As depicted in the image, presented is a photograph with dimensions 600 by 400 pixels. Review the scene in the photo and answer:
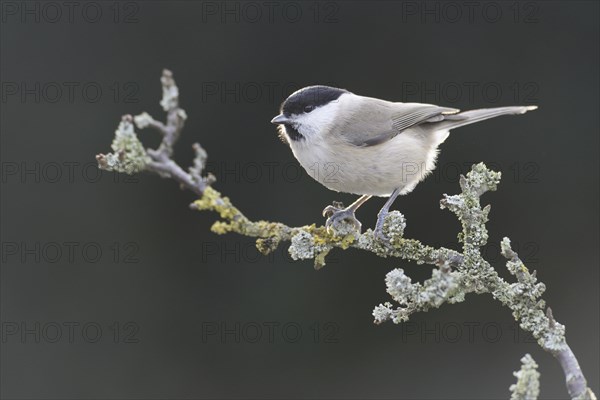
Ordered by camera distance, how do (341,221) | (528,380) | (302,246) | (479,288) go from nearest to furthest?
(528,380)
(479,288)
(302,246)
(341,221)

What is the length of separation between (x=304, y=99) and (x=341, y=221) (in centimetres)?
54

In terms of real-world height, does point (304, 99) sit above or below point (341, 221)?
above

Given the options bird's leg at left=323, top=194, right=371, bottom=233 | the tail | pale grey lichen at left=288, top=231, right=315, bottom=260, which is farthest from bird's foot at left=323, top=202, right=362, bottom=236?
the tail

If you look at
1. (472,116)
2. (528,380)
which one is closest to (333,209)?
(472,116)

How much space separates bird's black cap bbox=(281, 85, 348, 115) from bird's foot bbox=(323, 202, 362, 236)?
1.12 feet

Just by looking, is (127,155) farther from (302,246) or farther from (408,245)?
(408,245)

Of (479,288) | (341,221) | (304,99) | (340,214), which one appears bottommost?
(479,288)

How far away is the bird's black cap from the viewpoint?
230cm

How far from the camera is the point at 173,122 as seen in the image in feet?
3.99

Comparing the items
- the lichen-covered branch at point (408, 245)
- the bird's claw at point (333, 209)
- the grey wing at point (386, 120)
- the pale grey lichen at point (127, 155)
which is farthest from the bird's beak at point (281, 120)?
the pale grey lichen at point (127, 155)

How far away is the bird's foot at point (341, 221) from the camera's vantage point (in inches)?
71.7

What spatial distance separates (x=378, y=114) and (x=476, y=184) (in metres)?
0.87

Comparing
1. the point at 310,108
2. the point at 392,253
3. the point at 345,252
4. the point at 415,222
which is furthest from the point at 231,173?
the point at 392,253

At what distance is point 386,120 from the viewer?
2.48 m
